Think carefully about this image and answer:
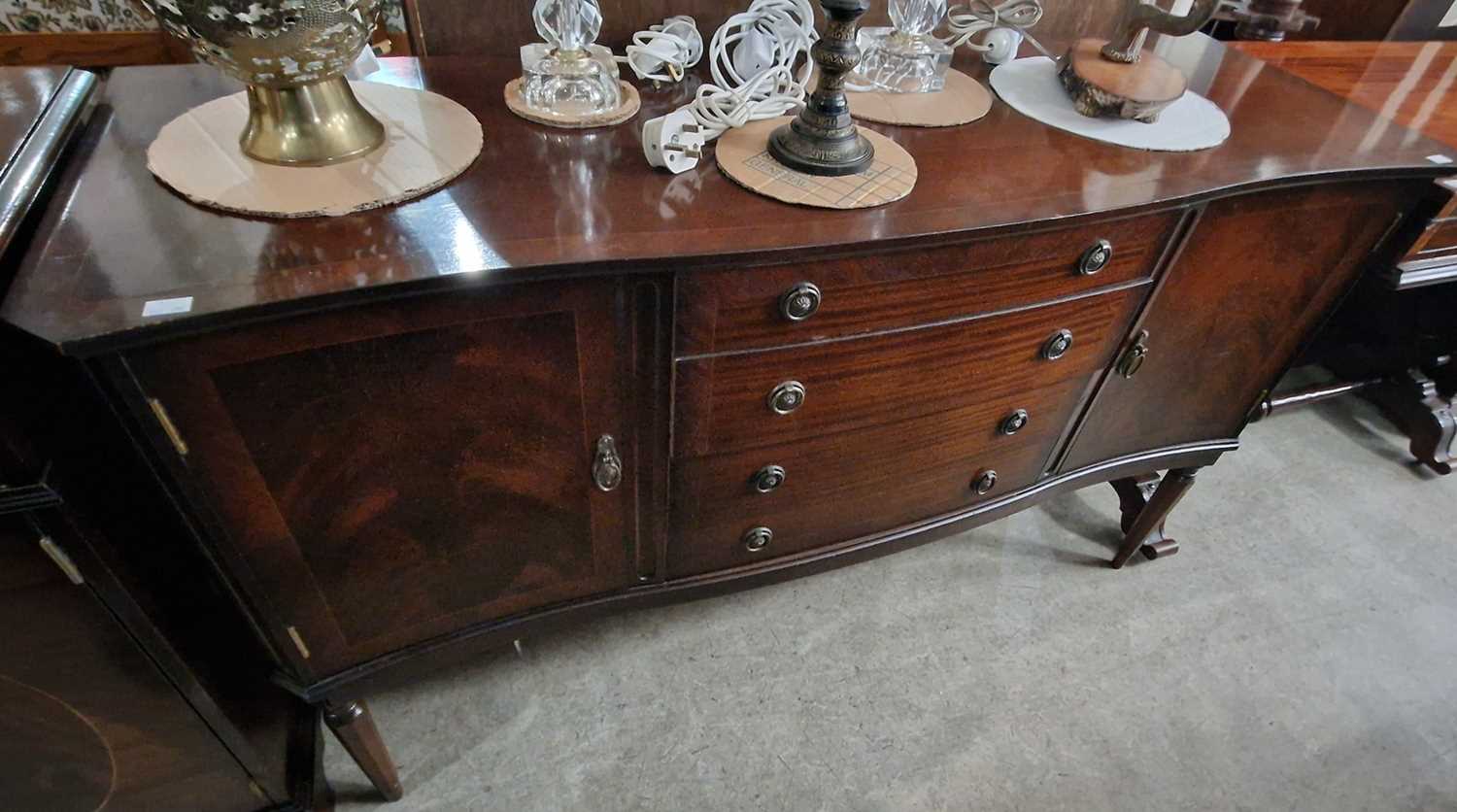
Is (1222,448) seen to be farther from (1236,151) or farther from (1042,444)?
(1236,151)

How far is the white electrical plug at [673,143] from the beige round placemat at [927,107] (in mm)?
207

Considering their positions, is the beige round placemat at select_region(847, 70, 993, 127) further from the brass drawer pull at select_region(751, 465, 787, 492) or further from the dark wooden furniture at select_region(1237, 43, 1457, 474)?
the dark wooden furniture at select_region(1237, 43, 1457, 474)

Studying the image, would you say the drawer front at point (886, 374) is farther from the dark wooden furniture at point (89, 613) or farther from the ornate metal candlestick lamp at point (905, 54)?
the dark wooden furniture at point (89, 613)

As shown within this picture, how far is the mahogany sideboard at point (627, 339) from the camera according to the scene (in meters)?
0.60

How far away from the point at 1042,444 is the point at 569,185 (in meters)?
0.73

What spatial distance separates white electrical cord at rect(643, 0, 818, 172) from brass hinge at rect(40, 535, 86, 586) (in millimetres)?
570

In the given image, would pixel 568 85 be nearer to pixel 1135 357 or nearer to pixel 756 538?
pixel 756 538

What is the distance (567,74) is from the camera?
2.66ft

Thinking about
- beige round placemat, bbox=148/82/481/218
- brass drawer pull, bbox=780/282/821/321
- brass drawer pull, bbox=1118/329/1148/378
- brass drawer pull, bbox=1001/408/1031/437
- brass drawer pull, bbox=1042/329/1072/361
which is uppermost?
beige round placemat, bbox=148/82/481/218

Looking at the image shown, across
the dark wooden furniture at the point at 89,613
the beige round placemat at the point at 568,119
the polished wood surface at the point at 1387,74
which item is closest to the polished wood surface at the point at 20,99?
the dark wooden furniture at the point at 89,613

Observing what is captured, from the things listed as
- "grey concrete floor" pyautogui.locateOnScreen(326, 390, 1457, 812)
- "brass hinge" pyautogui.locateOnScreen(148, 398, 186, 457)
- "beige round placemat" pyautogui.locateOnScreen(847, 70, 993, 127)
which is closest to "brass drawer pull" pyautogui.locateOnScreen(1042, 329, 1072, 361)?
"beige round placemat" pyautogui.locateOnScreen(847, 70, 993, 127)

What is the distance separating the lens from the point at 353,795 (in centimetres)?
107

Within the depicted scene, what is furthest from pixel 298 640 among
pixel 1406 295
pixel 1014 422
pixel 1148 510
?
pixel 1406 295

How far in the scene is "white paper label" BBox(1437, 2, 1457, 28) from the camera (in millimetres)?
1648
